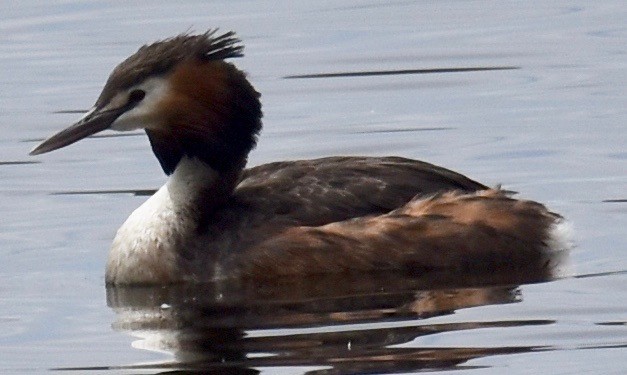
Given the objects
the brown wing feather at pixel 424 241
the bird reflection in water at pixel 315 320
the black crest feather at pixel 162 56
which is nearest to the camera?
the bird reflection in water at pixel 315 320

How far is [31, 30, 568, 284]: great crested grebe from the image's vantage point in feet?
41.3

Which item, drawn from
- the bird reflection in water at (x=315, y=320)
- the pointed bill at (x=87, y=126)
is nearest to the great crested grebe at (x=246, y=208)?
the pointed bill at (x=87, y=126)

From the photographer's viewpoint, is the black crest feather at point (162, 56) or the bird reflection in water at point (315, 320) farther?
the black crest feather at point (162, 56)

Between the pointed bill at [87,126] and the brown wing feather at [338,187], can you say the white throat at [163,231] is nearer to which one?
the brown wing feather at [338,187]

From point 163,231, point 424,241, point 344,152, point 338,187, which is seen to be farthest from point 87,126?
point 344,152

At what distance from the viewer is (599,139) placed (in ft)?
50.5

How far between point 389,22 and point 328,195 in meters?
8.48

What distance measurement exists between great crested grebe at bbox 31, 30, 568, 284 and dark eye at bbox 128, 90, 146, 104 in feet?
0.04

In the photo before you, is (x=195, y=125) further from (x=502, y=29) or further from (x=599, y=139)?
(x=502, y=29)

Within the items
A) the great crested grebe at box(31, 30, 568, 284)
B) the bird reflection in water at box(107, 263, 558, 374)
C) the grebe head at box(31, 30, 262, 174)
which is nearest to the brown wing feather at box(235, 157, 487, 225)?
the great crested grebe at box(31, 30, 568, 284)

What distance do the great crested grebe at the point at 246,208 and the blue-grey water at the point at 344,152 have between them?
0.77ft

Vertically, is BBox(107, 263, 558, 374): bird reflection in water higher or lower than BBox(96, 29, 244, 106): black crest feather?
lower

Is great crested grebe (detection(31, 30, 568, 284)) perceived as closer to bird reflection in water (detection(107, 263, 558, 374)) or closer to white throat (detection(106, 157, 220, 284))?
white throat (detection(106, 157, 220, 284))

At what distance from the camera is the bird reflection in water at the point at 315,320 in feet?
34.5
